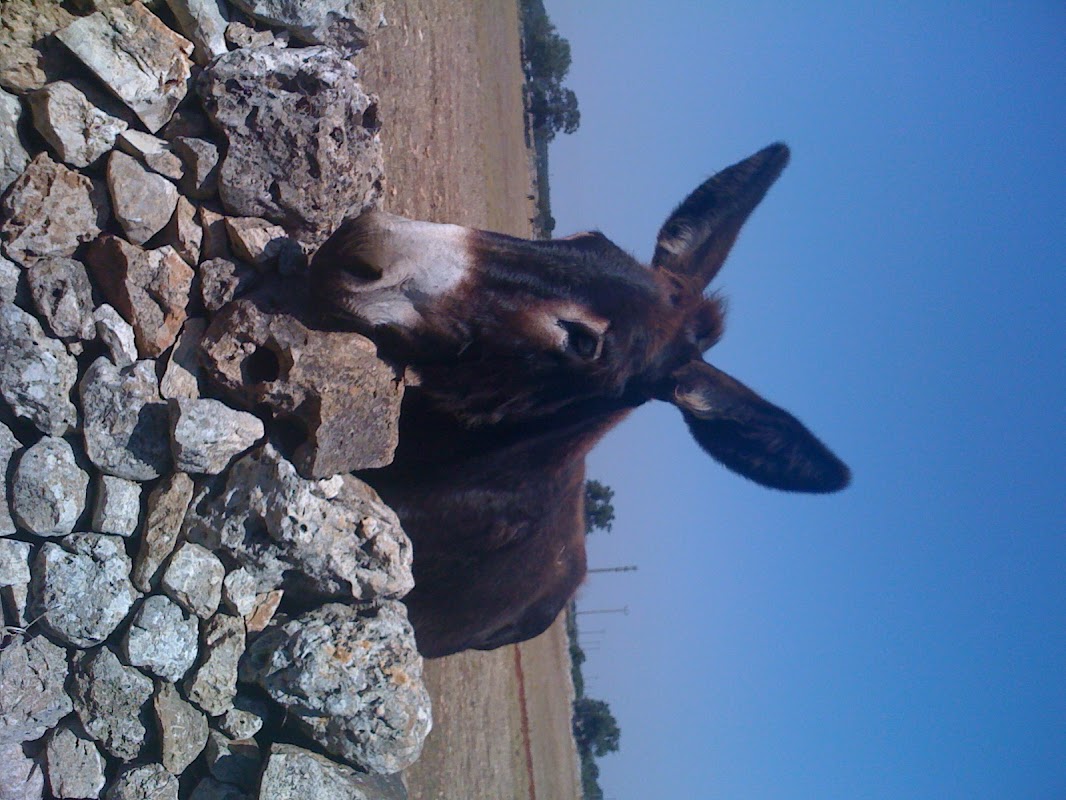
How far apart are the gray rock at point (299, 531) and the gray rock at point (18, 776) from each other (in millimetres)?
877

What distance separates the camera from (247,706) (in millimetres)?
2826

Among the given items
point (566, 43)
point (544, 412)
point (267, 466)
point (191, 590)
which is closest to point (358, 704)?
point (191, 590)

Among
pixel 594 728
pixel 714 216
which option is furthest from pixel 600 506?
pixel 714 216

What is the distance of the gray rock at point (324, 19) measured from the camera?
2999 mm

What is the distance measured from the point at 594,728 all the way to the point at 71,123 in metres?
27.1

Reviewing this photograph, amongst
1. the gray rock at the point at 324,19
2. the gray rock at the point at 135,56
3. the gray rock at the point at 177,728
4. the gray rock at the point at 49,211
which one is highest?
the gray rock at the point at 324,19

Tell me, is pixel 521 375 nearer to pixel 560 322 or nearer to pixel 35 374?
pixel 560 322

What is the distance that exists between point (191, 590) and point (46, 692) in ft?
1.75

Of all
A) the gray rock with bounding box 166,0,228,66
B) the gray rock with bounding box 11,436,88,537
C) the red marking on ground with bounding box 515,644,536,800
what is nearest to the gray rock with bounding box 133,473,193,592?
the gray rock with bounding box 11,436,88,537

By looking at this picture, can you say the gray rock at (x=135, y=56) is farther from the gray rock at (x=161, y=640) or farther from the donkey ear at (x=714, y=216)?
the donkey ear at (x=714, y=216)

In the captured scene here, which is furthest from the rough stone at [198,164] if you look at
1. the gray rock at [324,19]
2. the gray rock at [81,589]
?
the gray rock at [81,589]

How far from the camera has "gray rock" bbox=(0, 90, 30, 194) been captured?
2484 mm

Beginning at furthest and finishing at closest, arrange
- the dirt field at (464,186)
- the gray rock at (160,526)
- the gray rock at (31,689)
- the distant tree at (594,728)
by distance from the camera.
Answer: the distant tree at (594,728) → the dirt field at (464,186) → the gray rock at (160,526) → the gray rock at (31,689)

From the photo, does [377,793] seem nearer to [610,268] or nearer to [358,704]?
[358,704]
